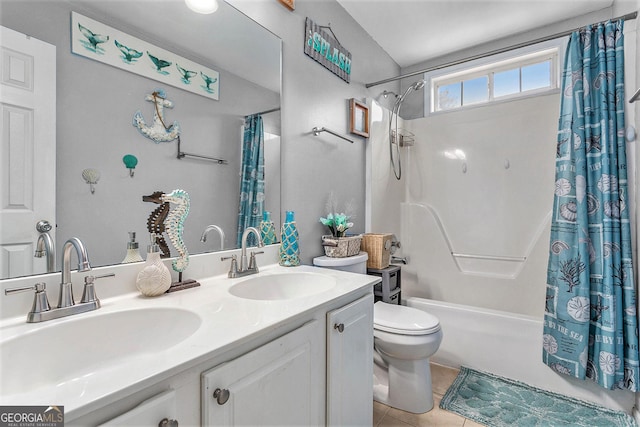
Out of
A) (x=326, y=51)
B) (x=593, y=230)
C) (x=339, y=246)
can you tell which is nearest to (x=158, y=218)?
(x=339, y=246)

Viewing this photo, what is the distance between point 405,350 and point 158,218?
4.43 feet

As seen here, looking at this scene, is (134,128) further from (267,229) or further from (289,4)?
(289,4)

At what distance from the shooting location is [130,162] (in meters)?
1.08

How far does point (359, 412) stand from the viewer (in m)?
1.27

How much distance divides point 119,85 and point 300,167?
3.13 ft

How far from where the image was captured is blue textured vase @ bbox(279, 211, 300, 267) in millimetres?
1564

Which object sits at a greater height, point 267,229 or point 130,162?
point 130,162

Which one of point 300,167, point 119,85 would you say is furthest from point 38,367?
point 300,167

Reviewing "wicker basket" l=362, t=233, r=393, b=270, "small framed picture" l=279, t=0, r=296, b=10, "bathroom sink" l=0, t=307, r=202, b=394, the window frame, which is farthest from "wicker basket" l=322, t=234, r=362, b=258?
the window frame

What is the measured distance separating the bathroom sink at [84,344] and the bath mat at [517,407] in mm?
1622

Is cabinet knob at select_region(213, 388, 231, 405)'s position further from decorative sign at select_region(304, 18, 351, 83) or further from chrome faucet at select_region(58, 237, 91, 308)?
decorative sign at select_region(304, 18, 351, 83)

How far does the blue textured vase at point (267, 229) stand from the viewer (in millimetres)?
1568

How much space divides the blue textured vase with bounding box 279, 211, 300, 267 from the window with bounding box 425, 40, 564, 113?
7.37 ft

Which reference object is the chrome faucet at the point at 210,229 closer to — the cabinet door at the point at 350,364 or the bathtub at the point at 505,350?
the cabinet door at the point at 350,364
